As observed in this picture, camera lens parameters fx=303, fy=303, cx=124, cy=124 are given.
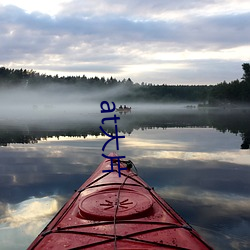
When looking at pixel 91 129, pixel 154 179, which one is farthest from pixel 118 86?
pixel 154 179

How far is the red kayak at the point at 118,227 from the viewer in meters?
4.28

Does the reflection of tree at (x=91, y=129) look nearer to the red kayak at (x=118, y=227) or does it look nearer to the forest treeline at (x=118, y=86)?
the red kayak at (x=118, y=227)

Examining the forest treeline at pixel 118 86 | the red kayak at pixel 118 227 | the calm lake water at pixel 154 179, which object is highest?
the forest treeline at pixel 118 86

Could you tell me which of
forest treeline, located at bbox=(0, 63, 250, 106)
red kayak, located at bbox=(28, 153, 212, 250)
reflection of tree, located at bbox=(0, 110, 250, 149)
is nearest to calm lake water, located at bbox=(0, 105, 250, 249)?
red kayak, located at bbox=(28, 153, 212, 250)

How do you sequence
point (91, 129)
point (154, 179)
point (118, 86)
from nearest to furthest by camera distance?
point (154, 179) → point (91, 129) → point (118, 86)

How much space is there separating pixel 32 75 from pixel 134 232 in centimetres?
15861

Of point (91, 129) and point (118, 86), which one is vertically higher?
point (118, 86)

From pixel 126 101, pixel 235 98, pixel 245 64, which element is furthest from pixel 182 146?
pixel 126 101

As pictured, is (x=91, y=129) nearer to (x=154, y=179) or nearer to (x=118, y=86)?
(x=154, y=179)

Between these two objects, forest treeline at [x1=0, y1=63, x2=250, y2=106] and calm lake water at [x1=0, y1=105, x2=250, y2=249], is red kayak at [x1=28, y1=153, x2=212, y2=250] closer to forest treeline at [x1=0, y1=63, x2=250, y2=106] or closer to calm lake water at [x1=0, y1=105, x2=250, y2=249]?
calm lake water at [x1=0, y1=105, x2=250, y2=249]

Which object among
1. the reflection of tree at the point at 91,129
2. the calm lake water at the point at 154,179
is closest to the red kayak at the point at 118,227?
the calm lake water at the point at 154,179

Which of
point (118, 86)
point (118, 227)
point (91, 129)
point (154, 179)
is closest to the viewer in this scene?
point (118, 227)

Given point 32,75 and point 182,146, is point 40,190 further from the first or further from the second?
point 32,75

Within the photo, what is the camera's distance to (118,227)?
15.4 feet
